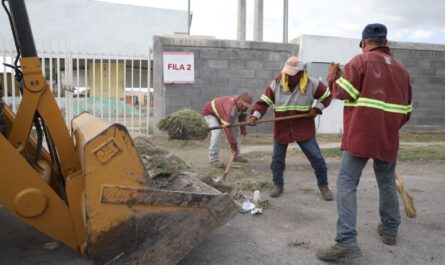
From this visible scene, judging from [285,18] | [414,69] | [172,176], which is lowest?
[172,176]

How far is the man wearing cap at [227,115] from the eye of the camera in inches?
279

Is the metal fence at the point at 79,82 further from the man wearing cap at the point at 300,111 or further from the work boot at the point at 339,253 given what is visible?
the work boot at the point at 339,253

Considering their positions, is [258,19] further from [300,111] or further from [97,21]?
[300,111]

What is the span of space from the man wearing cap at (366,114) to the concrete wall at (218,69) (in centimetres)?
691

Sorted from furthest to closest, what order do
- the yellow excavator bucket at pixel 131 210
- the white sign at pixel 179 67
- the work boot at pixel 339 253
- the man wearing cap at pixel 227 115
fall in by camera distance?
the white sign at pixel 179 67, the man wearing cap at pixel 227 115, the work boot at pixel 339 253, the yellow excavator bucket at pixel 131 210

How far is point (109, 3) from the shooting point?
27.3 m

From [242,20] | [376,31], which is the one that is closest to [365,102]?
[376,31]

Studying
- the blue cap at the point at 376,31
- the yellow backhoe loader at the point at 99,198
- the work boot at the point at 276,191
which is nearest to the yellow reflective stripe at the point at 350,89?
the blue cap at the point at 376,31

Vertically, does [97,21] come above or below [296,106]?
above

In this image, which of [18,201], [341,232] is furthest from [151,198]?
[341,232]

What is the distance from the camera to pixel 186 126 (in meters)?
7.18

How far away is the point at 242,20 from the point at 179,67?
1012cm

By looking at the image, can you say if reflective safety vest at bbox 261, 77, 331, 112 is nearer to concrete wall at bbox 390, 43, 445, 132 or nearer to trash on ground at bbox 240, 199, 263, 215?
trash on ground at bbox 240, 199, 263, 215

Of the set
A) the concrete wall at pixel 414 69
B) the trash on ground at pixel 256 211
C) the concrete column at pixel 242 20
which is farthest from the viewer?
the concrete column at pixel 242 20
